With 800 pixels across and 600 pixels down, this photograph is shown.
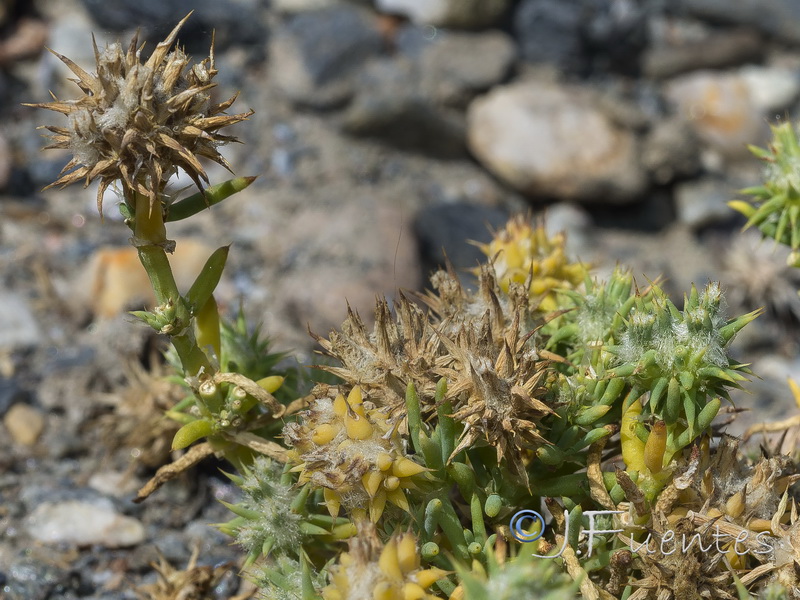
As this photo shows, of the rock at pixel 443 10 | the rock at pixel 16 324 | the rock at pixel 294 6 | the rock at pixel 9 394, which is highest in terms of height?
the rock at pixel 294 6

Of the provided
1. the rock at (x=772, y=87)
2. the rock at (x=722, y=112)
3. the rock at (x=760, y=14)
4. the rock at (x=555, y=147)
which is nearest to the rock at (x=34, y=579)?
the rock at (x=555, y=147)

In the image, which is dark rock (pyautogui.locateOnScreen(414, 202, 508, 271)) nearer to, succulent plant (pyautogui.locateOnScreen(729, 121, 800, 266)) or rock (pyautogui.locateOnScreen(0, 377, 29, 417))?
rock (pyautogui.locateOnScreen(0, 377, 29, 417))

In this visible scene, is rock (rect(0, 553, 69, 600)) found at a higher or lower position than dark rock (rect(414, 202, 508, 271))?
higher

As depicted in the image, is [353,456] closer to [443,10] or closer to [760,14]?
[443,10]

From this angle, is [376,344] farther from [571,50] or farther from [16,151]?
[571,50]

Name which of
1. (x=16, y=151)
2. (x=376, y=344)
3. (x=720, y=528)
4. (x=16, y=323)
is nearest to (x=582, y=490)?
(x=720, y=528)
